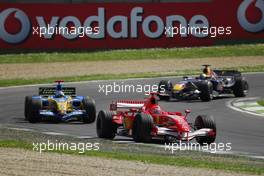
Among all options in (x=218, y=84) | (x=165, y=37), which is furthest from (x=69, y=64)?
(x=218, y=84)

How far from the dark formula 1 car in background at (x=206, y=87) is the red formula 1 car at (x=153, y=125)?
29.6 ft

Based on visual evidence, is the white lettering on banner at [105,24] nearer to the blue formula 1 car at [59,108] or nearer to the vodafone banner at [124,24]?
the vodafone banner at [124,24]

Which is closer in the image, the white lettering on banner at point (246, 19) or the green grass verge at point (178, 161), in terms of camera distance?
the green grass verge at point (178, 161)

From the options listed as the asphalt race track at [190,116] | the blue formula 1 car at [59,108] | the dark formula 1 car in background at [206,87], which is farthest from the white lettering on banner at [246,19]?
the blue formula 1 car at [59,108]

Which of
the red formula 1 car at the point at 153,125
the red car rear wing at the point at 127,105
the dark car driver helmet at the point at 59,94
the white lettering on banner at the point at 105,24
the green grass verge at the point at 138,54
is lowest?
the red formula 1 car at the point at 153,125

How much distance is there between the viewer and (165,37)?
43.5 meters

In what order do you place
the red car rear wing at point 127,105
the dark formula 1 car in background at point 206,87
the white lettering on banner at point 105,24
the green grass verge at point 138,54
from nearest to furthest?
1. the red car rear wing at point 127,105
2. the dark formula 1 car in background at point 206,87
3. the white lettering on banner at point 105,24
4. the green grass verge at point 138,54

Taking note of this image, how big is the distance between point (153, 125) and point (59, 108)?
5.26 m

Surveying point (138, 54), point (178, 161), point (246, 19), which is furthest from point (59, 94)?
point (246, 19)

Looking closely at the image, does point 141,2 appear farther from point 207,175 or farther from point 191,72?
point 207,175

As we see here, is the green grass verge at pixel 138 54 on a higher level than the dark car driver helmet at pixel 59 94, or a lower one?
higher

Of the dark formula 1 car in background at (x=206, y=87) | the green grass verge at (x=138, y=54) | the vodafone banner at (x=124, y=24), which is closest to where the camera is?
the dark formula 1 car in background at (x=206, y=87)

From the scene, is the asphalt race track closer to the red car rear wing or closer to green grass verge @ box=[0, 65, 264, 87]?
the red car rear wing

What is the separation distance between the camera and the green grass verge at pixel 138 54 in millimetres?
42562
